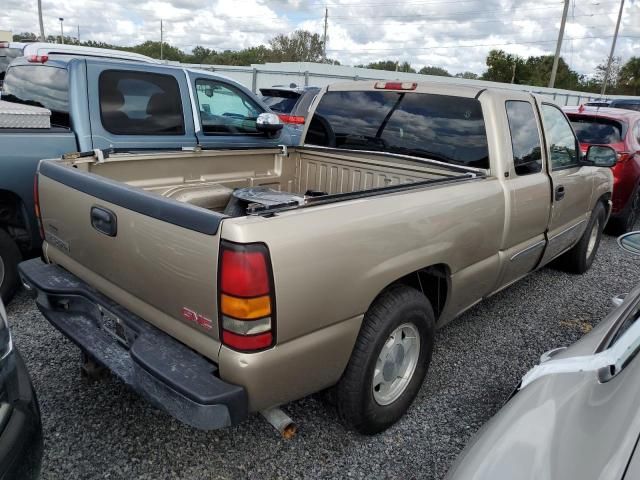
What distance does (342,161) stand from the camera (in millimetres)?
3992

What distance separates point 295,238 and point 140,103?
327 cm

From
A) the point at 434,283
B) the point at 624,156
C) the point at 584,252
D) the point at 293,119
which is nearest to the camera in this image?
the point at 434,283

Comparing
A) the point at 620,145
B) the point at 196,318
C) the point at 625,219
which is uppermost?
the point at 620,145

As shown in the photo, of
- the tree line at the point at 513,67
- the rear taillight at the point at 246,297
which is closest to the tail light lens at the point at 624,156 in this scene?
the rear taillight at the point at 246,297

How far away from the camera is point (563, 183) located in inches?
161

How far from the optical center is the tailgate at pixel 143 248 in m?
1.96

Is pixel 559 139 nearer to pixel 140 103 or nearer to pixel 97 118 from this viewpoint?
pixel 140 103

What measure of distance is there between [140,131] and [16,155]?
1.08m

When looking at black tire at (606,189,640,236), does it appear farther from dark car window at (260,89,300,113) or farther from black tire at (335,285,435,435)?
dark car window at (260,89,300,113)

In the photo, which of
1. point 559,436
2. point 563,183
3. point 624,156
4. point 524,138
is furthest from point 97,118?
point 624,156

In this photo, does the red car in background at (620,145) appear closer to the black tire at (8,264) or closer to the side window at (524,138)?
the side window at (524,138)

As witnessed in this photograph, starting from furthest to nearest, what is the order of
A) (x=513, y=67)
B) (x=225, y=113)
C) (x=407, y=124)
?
(x=513, y=67) → (x=225, y=113) → (x=407, y=124)

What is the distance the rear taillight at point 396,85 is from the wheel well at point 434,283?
140 centimetres

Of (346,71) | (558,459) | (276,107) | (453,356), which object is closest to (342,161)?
(453,356)
